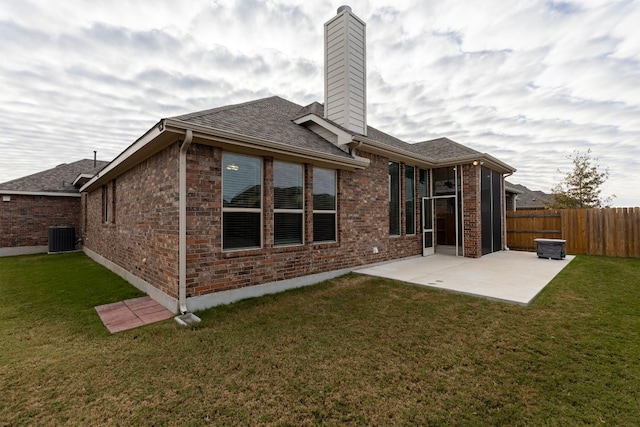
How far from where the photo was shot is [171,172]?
15.7 ft

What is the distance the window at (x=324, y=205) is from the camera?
21.7 ft

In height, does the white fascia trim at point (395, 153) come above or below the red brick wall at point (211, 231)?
above

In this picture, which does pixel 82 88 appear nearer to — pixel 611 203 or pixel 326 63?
pixel 326 63

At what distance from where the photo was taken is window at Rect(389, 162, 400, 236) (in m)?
8.80

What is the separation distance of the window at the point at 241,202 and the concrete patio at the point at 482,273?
11.2 ft

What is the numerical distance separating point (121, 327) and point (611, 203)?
88.4 ft

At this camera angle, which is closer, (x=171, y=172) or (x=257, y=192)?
(x=171, y=172)

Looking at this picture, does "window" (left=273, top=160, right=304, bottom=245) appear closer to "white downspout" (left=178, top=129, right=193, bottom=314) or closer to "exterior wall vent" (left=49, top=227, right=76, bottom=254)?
"white downspout" (left=178, top=129, right=193, bottom=314)

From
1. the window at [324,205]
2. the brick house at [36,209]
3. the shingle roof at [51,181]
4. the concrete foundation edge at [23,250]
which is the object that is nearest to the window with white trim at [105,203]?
the brick house at [36,209]

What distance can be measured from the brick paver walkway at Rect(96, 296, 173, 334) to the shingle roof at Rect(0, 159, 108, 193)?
36.2 ft

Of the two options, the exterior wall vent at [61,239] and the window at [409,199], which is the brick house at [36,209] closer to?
the exterior wall vent at [61,239]

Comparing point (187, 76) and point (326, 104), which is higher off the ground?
point (187, 76)

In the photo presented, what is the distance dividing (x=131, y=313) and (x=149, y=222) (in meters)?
1.83

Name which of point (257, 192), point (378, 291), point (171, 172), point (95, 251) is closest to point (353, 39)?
point (257, 192)
